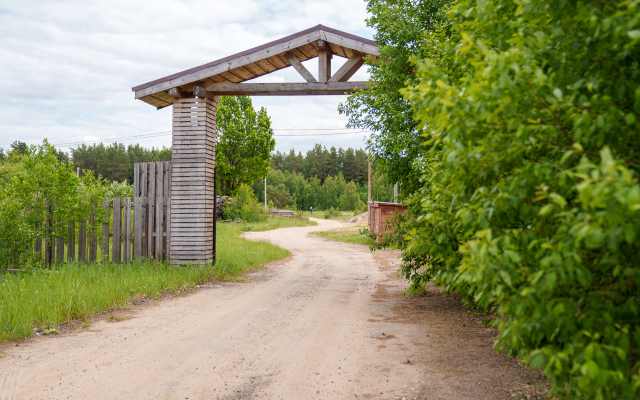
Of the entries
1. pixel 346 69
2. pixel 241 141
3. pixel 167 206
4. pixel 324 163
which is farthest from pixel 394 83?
pixel 324 163

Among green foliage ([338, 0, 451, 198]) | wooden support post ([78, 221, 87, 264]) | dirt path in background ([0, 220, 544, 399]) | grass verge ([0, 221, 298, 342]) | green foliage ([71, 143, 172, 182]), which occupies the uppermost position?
green foliage ([71, 143, 172, 182])

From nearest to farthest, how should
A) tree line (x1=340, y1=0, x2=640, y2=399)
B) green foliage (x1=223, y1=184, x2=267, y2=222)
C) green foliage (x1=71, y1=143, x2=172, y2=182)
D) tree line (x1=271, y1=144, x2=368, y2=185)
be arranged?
1. tree line (x1=340, y1=0, x2=640, y2=399)
2. green foliage (x1=223, y1=184, x2=267, y2=222)
3. green foliage (x1=71, y1=143, x2=172, y2=182)
4. tree line (x1=271, y1=144, x2=368, y2=185)

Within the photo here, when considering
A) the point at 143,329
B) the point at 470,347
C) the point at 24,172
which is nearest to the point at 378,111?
the point at 470,347

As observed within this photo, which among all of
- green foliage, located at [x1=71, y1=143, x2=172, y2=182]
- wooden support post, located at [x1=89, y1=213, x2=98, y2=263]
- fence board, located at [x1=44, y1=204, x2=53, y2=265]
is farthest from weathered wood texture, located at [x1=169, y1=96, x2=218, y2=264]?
green foliage, located at [x1=71, y1=143, x2=172, y2=182]

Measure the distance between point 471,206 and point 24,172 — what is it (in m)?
9.12

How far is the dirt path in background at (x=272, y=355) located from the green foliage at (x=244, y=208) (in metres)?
26.6

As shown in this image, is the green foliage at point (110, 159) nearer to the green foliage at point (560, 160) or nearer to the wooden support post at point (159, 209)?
the wooden support post at point (159, 209)

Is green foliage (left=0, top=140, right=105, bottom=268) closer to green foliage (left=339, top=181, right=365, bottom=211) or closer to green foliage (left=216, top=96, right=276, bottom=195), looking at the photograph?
green foliage (left=216, top=96, right=276, bottom=195)

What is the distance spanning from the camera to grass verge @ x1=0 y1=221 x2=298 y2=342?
17.7ft

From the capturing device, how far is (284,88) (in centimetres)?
952

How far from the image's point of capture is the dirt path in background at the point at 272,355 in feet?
11.8

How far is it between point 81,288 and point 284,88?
18.3ft

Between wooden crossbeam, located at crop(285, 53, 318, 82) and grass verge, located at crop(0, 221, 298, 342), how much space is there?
15.2 ft

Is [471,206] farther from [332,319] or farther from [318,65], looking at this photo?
[318,65]
